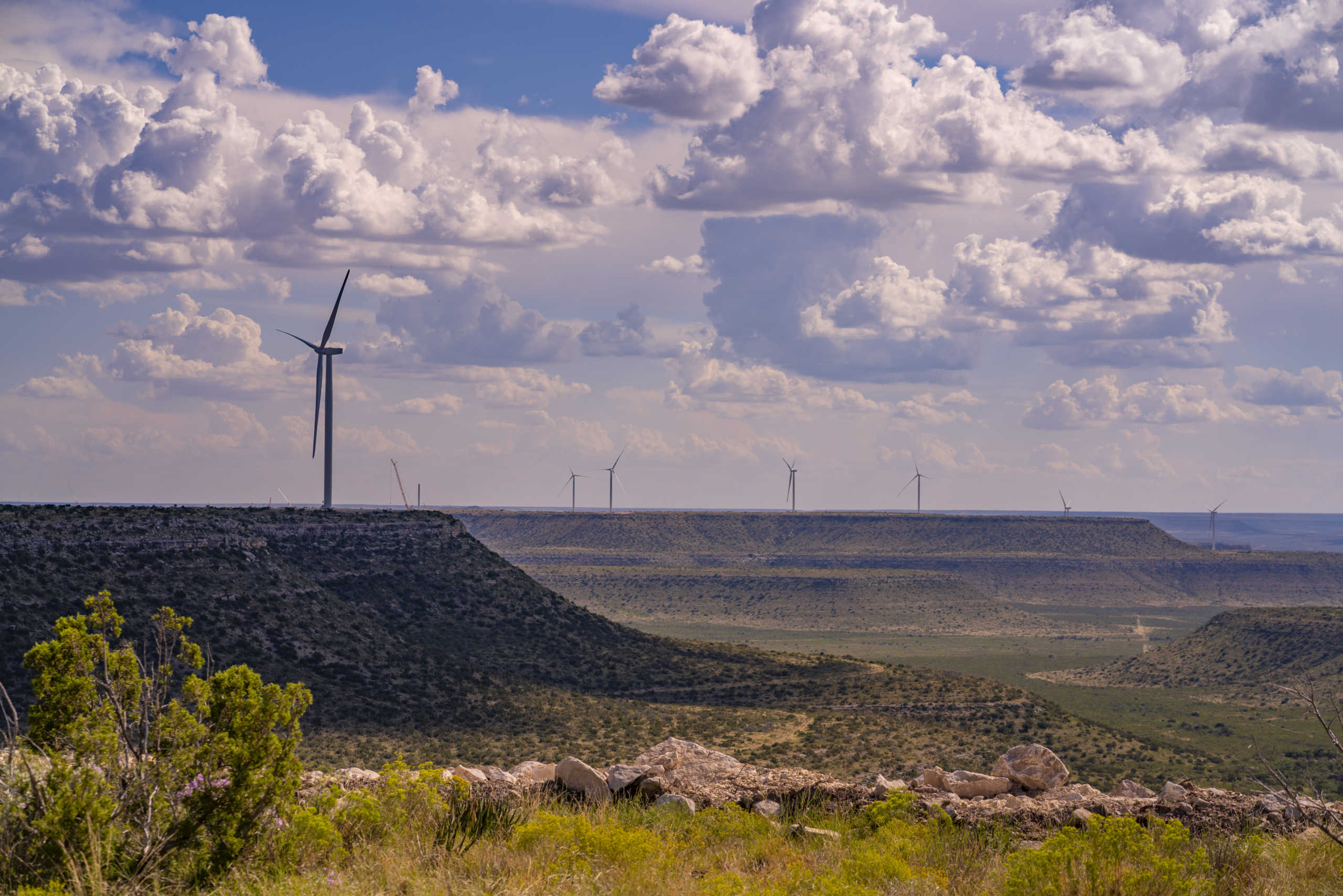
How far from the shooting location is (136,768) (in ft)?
44.8

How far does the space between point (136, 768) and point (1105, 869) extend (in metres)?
12.1

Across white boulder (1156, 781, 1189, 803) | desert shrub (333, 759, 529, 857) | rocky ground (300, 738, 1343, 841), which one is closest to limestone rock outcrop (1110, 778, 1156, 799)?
rocky ground (300, 738, 1343, 841)

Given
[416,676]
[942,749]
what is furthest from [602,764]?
[416,676]

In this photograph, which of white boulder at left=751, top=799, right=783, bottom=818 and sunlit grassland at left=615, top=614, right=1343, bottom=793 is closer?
white boulder at left=751, top=799, right=783, bottom=818

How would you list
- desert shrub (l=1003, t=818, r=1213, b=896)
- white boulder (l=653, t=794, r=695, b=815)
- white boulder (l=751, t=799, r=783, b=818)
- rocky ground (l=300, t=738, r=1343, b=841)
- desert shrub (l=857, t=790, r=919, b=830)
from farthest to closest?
white boulder (l=751, t=799, r=783, b=818)
rocky ground (l=300, t=738, r=1343, b=841)
white boulder (l=653, t=794, r=695, b=815)
desert shrub (l=857, t=790, r=919, b=830)
desert shrub (l=1003, t=818, r=1213, b=896)

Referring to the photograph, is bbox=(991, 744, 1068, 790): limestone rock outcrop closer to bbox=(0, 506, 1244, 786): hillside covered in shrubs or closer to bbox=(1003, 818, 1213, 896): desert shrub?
bbox=(1003, 818, 1213, 896): desert shrub

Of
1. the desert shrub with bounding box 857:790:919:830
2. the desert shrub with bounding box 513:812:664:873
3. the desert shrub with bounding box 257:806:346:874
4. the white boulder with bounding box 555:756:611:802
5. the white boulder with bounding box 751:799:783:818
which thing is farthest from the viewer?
the white boulder with bounding box 555:756:611:802

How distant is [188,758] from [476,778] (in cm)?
815

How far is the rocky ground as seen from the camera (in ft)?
64.3

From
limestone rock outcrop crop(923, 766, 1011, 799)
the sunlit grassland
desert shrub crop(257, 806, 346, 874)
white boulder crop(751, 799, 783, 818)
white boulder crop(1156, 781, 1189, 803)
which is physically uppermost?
desert shrub crop(257, 806, 346, 874)

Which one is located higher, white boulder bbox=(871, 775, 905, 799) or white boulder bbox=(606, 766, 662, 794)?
white boulder bbox=(606, 766, 662, 794)

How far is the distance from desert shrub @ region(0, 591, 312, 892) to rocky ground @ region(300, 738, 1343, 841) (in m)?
4.09

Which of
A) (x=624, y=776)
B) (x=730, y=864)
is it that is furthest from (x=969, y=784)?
(x=730, y=864)

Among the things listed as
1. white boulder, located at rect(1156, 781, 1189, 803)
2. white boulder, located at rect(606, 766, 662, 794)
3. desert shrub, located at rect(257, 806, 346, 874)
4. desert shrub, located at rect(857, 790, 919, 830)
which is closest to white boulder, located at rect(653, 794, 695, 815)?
white boulder, located at rect(606, 766, 662, 794)
